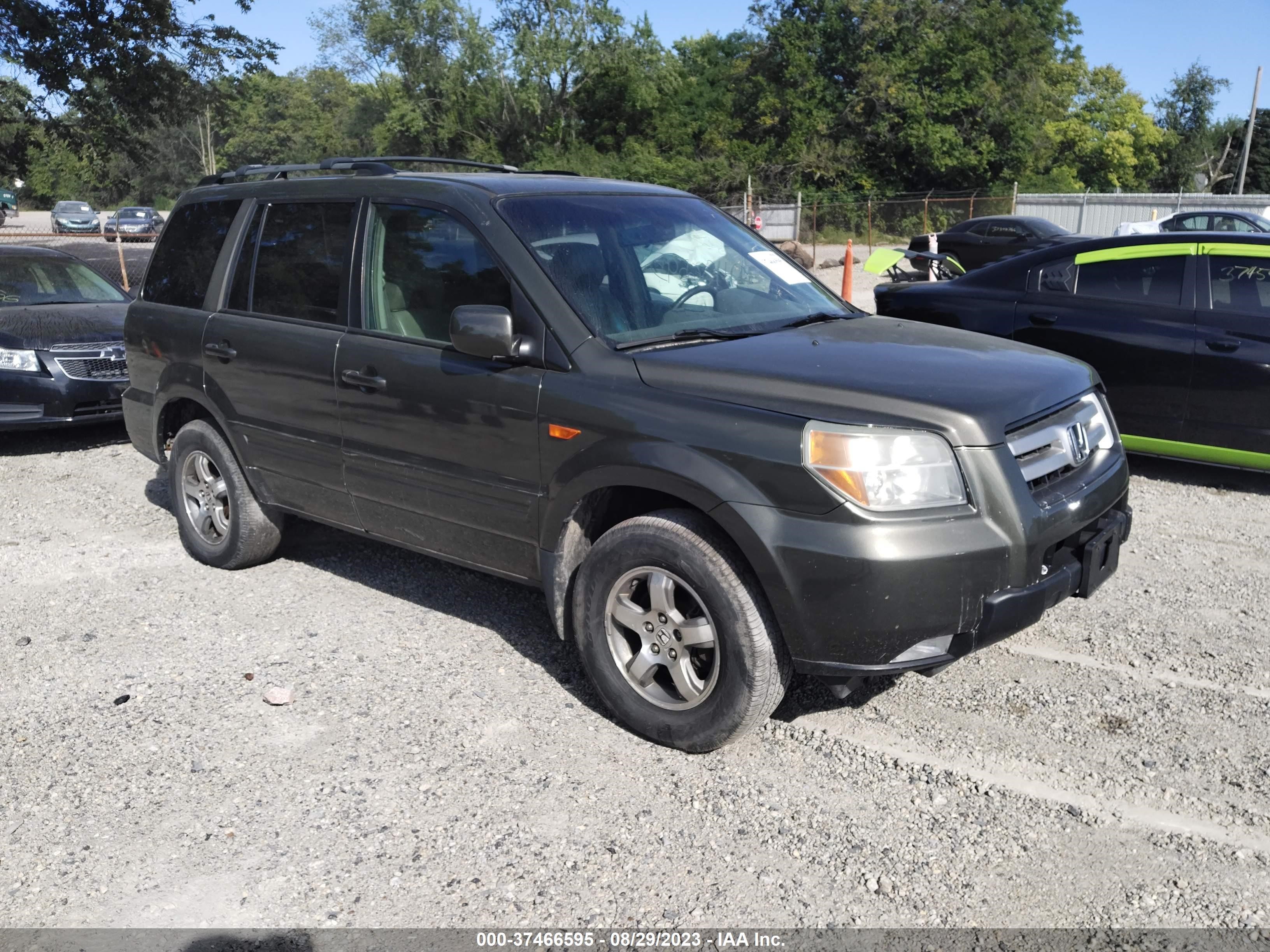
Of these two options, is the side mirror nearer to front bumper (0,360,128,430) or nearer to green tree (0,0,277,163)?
front bumper (0,360,128,430)

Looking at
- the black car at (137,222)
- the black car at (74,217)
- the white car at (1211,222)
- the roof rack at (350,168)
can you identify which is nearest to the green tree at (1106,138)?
the white car at (1211,222)

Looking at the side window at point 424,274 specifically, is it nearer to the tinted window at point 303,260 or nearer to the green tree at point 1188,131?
the tinted window at point 303,260

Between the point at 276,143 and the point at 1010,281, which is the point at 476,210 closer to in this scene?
the point at 1010,281

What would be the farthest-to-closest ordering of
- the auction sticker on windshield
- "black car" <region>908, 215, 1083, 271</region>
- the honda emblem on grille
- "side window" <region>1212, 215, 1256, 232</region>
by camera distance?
"black car" <region>908, 215, 1083, 271</region>, "side window" <region>1212, 215, 1256, 232</region>, the auction sticker on windshield, the honda emblem on grille

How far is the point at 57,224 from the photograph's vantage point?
1747 inches

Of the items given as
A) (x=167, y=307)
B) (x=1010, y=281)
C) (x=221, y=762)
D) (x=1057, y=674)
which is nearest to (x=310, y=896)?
(x=221, y=762)

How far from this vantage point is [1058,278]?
7414 millimetres

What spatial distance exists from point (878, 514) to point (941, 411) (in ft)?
1.27

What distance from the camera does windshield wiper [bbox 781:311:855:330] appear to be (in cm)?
438

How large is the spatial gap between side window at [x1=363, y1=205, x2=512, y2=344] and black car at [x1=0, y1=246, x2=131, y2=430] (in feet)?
16.4

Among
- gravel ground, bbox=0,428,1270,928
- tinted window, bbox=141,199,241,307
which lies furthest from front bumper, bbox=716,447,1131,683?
tinted window, bbox=141,199,241,307

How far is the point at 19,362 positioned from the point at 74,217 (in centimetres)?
4352

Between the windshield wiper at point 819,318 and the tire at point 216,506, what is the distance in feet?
9.08

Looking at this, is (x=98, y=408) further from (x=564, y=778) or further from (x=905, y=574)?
(x=905, y=574)
